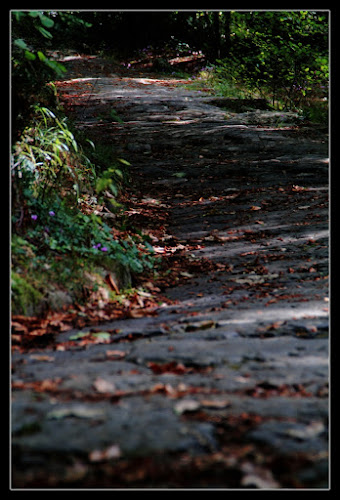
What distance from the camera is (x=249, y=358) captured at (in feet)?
6.65

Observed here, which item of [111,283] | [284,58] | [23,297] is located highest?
[284,58]

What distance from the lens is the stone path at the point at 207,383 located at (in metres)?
1.17

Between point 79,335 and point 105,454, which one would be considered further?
point 79,335

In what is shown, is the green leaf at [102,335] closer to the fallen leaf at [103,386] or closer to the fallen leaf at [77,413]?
the fallen leaf at [103,386]

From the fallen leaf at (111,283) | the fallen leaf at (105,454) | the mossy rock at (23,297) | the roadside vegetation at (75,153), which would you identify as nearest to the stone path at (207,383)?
the fallen leaf at (105,454)

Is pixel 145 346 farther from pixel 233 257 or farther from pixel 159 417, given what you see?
pixel 233 257

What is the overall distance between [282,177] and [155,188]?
6.73ft

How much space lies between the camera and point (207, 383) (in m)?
1.74

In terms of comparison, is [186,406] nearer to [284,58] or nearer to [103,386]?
[103,386]

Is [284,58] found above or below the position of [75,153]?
above

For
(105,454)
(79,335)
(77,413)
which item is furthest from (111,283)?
(105,454)

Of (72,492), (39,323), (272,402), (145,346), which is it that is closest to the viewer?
(72,492)

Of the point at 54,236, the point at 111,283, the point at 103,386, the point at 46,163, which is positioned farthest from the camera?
the point at 46,163
